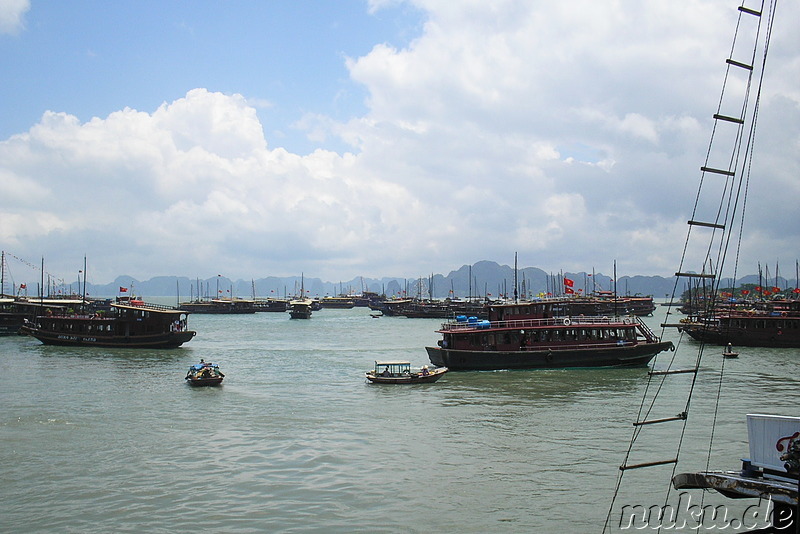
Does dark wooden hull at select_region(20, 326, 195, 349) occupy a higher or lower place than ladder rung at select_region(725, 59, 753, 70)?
lower

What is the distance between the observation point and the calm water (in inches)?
724

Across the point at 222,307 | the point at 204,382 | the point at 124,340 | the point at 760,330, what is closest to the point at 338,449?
the point at 204,382

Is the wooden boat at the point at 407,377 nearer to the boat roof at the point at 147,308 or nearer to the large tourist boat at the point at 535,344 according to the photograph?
the large tourist boat at the point at 535,344

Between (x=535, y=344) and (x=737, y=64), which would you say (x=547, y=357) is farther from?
(x=737, y=64)

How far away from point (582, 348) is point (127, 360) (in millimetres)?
38577

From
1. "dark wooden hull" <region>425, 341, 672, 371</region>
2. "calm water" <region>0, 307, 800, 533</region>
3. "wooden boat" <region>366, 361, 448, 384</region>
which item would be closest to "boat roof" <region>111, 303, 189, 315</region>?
"calm water" <region>0, 307, 800, 533</region>

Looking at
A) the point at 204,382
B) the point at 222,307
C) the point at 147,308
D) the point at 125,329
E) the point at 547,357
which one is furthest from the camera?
the point at 222,307

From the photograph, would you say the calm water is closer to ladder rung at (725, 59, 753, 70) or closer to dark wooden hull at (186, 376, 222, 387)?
dark wooden hull at (186, 376, 222, 387)

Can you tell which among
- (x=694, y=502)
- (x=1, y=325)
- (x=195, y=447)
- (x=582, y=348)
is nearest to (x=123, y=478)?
(x=195, y=447)

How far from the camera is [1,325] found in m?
83.0

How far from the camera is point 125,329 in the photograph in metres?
65.0

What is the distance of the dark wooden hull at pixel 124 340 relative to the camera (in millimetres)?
64562

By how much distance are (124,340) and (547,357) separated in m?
42.5

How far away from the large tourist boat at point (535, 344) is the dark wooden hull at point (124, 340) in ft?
98.9
